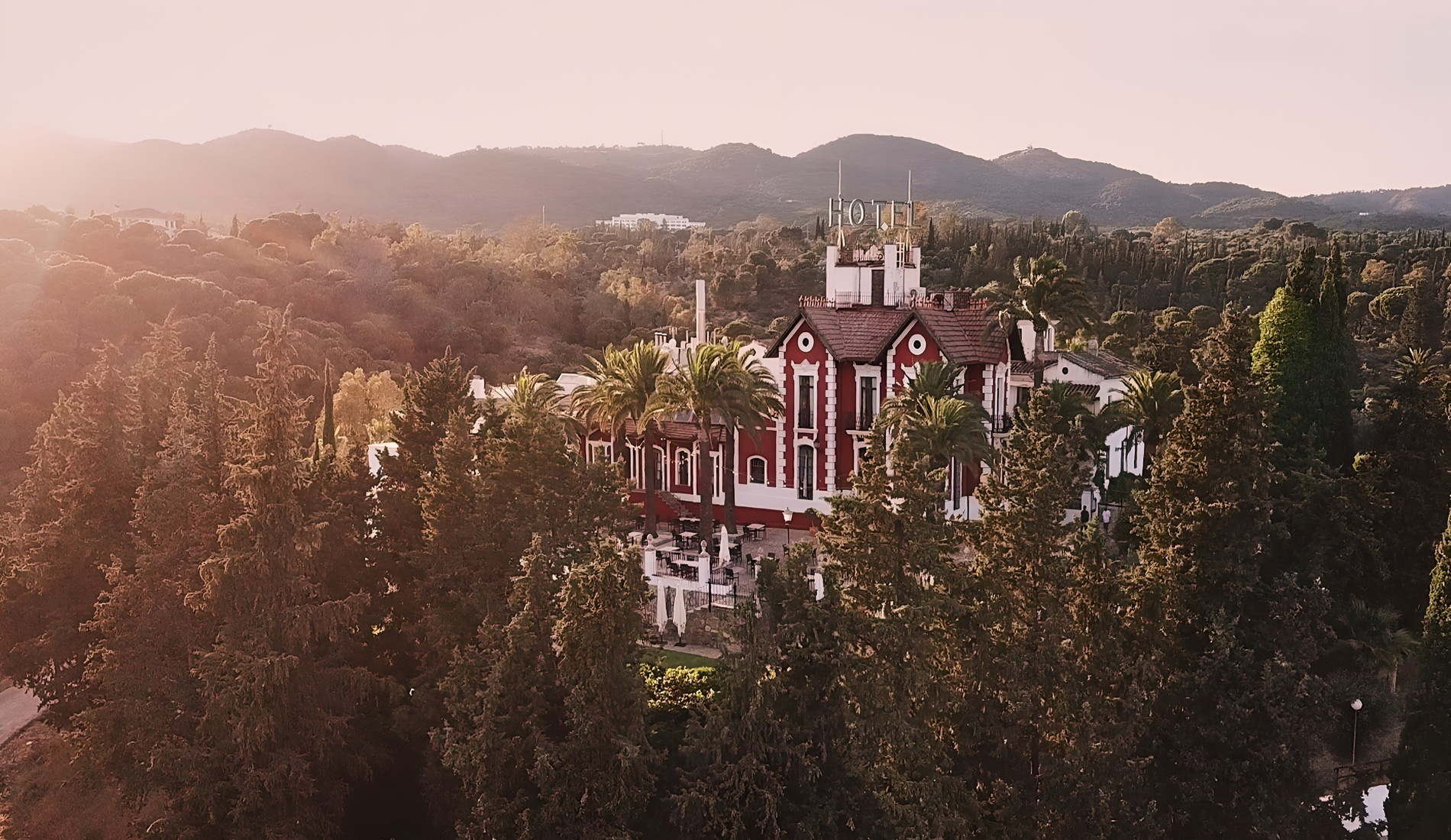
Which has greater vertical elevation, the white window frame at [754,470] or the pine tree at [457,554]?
the pine tree at [457,554]

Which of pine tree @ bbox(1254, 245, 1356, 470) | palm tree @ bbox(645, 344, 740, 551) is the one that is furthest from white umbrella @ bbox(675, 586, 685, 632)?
pine tree @ bbox(1254, 245, 1356, 470)

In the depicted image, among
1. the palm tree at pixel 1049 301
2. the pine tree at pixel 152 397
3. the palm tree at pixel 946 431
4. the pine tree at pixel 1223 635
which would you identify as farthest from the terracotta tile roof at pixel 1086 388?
the pine tree at pixel 152 397

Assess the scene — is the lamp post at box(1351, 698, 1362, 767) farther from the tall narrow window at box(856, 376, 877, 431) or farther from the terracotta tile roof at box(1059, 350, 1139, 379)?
the terracotta tile roof at box(1059, 350, 1139, 379)

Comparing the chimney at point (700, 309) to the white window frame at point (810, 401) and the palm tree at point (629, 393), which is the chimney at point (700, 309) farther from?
the palm tree at point (629, 393)

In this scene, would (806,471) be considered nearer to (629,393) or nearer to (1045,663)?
(629,393)

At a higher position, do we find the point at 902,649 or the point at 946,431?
the point at 946,431

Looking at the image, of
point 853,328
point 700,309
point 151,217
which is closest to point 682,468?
point 700,309

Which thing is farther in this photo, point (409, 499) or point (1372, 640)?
point (1372, 640)
